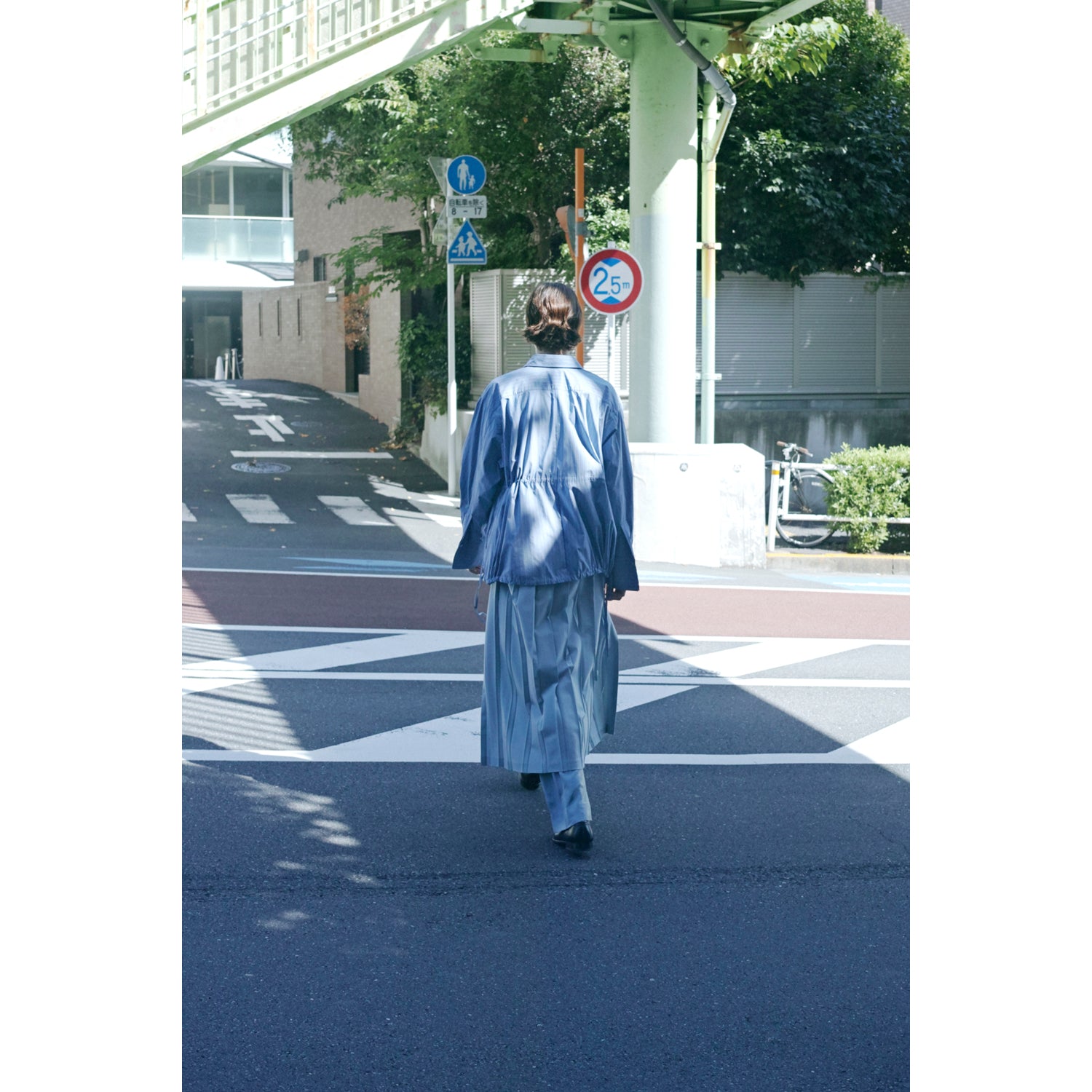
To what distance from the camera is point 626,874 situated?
4.77m

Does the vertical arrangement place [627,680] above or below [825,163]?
below

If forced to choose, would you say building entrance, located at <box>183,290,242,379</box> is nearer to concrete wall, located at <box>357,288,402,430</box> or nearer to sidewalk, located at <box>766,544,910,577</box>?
concrete wall, located at <box>357,288,402,430</box>

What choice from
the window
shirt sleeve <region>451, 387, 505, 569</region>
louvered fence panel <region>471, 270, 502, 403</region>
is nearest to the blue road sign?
louvered fence panel <region>471, 270, 502, 403</region>

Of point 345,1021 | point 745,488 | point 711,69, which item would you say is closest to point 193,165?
point 711,69

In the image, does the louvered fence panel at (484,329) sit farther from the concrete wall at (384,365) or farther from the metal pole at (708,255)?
the metal pole at (708,255)

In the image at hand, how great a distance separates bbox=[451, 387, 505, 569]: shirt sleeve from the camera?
16.3ft

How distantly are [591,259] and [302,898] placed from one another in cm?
907

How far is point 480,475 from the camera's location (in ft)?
16.6

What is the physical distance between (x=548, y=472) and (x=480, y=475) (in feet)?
0.81

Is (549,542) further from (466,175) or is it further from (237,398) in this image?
(237,398)

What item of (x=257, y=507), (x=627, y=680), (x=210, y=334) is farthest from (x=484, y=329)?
(x=210, y=334)

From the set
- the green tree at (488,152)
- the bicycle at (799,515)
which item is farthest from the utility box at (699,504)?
the green tree at (488,152)

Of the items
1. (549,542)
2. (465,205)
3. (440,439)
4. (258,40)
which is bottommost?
(549,542)
